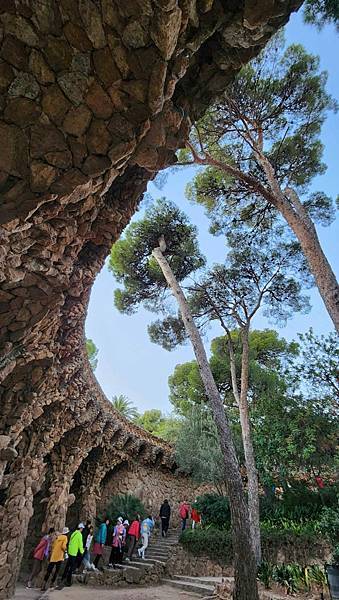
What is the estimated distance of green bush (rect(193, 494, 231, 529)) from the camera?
12258 millimetres

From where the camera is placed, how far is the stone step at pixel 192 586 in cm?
812

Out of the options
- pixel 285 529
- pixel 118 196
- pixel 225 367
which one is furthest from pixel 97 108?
pixel 225 367

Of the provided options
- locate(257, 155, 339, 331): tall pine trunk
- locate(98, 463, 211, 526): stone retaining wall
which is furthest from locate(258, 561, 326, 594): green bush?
locate(98, 463, 211, 526): stone retaining wall

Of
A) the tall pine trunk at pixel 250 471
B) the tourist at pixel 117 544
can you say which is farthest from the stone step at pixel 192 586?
the tall pine trunk at pixel 250 471

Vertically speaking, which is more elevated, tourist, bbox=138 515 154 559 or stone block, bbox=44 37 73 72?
stone block, bbox=44 37 73 72

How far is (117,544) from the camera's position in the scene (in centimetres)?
955

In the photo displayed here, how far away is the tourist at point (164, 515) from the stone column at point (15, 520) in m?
6.23

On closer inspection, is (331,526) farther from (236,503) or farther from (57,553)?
Answer: (57,553)

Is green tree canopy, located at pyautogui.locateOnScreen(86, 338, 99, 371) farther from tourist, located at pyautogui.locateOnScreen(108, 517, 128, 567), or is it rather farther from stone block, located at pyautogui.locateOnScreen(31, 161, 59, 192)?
stone block, located at pyautogui.locateOnScreen(31, 161, 59, 192)

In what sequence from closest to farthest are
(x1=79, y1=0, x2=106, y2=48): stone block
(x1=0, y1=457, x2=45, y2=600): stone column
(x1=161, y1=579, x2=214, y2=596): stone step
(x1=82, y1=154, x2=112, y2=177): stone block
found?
1. (x1=79, y1=0, x2=106, y2=48): stone block
2. (x1=82, y1=154, x2=112, y2=177): stone block
3. (x1=0, y1=457, x2=45, y2=600): stone column
4. (x1=161, y1=579, x2=214, y2=596): stone step

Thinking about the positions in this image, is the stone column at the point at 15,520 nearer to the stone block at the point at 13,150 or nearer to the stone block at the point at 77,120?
the stone block at the point at 13,150

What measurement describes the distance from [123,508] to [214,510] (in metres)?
3.28

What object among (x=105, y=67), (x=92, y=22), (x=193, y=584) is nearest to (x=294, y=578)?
(x=193, y=584)

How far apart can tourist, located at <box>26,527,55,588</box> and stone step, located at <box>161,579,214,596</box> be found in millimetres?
3339
